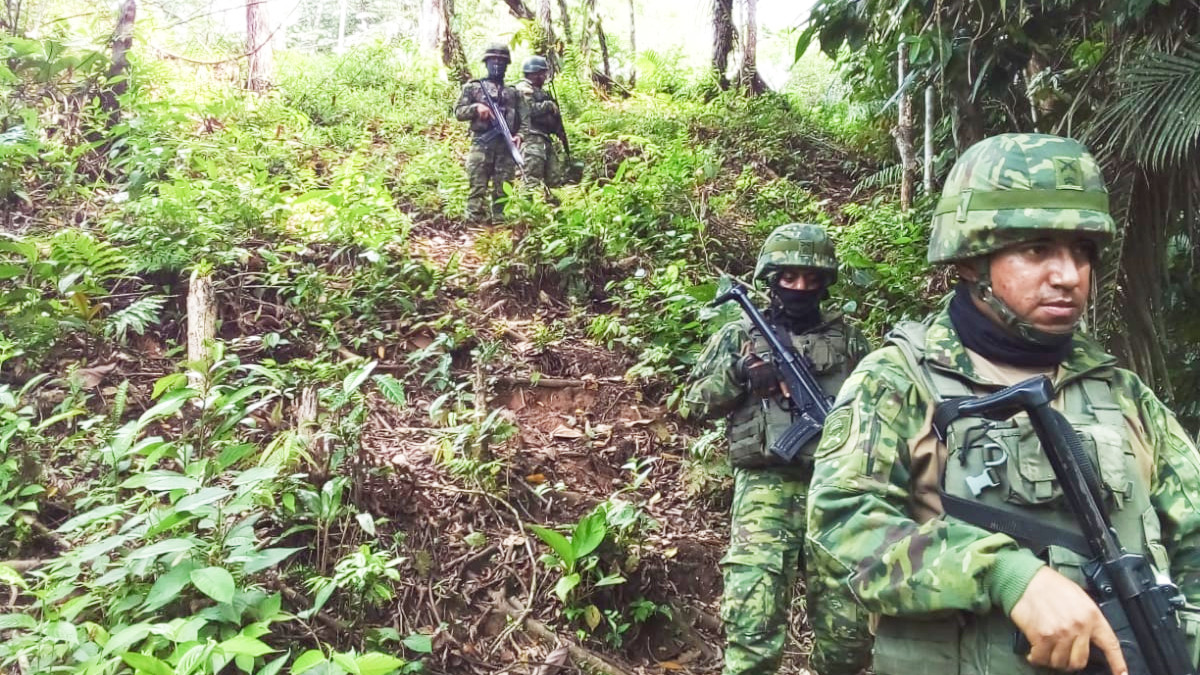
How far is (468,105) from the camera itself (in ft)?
27.4

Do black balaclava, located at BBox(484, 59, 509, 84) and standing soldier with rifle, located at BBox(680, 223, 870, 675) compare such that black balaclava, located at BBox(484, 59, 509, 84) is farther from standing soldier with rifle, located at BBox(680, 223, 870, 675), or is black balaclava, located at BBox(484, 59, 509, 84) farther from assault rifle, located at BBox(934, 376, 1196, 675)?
assault rifle, located at BBox(934, 376, 1196, 675)

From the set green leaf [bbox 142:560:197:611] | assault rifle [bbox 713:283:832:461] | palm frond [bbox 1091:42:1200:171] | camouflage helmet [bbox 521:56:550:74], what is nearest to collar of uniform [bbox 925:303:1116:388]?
palm frond [bbox 1091:42:1200:171]

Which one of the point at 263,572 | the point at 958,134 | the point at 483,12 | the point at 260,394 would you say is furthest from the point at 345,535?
the point at 483,12

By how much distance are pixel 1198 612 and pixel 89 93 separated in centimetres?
900

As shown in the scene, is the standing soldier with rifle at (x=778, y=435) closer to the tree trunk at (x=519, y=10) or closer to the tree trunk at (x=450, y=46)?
the tree trunk at (x=450, y=46)

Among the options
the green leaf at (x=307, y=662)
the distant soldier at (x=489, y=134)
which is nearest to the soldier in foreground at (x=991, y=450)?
the green leaf at (x=307, y=662)

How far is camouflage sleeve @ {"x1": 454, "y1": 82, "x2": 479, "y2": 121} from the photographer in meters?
8.28

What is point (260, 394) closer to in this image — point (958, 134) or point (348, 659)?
point (348, 659)

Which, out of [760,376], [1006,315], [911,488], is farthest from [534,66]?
[911,488]

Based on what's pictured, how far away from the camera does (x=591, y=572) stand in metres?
3.63

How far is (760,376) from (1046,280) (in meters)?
1.88

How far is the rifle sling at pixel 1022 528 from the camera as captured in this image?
154 centimetres

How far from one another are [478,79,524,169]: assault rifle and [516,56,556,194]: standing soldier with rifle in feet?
0.54

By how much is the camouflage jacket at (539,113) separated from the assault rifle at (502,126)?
0.86 ft
